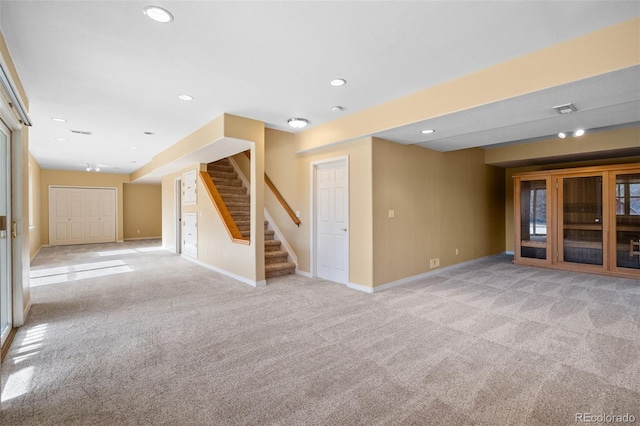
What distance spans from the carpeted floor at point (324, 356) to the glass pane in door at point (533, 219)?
180 centimetres

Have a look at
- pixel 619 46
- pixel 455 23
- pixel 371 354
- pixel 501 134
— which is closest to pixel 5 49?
pixel 455 23

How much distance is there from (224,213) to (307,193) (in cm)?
170

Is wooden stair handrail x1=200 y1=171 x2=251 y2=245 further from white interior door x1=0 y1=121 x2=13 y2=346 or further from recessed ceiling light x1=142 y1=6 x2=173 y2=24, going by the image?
recessed ceiling light x1=142 y1=6 x2=173 y2=24

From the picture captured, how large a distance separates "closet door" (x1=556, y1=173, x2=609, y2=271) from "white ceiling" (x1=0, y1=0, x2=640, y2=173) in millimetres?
2253

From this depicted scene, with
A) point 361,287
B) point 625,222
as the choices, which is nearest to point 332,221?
point 361,287

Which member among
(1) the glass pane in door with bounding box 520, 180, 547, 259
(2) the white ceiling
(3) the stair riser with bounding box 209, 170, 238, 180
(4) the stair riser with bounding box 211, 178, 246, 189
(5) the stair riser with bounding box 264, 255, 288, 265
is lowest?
(5) the stair riser with bounding box 264, 255, 288, 265

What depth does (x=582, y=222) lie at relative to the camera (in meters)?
5.94

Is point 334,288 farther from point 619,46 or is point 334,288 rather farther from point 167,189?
point 167,189

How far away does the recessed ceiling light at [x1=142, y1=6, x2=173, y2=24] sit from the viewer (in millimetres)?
2096

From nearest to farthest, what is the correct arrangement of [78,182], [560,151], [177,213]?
1. [560,151]
2. [177,213]
3. [78,182]

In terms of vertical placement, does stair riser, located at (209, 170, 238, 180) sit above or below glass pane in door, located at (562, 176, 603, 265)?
above

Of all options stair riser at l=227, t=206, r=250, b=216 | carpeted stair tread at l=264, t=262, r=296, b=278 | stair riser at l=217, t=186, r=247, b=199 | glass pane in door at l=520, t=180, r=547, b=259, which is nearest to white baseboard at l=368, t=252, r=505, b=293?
glass pane in door at l=520, t=180, r=547, b=259

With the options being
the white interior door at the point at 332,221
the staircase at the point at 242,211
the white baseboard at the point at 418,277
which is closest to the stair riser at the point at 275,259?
the staircase at the point at 242,211

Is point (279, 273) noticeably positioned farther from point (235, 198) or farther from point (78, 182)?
point (78, 182)
